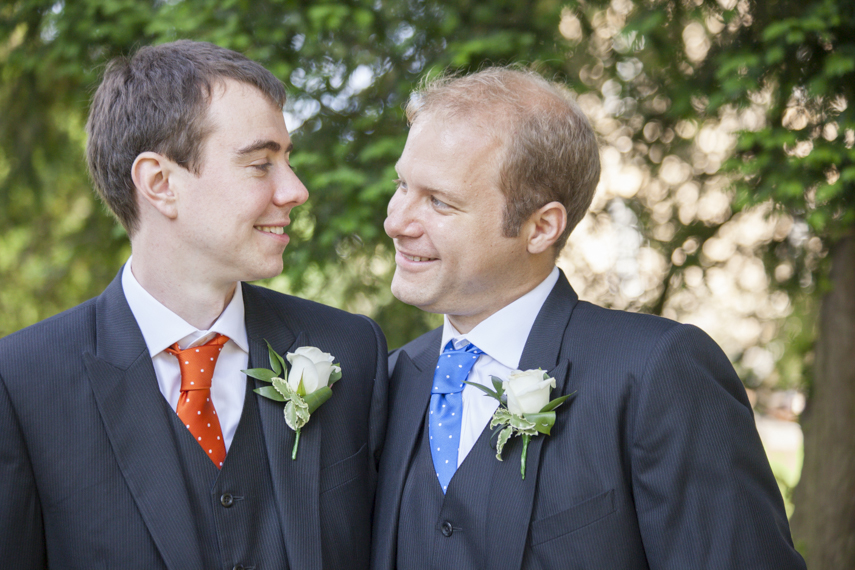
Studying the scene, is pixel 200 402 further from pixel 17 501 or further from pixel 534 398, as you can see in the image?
pixel 534 398

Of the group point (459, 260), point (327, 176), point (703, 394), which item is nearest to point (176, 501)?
point (459, 260)

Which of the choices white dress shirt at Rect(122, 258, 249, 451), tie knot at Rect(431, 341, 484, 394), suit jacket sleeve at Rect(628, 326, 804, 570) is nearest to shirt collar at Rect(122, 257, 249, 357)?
white dress shirt at Rect(122, 258, 249, 451)

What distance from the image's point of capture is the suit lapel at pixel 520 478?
6.32ft

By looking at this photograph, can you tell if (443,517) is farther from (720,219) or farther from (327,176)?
(720,219)

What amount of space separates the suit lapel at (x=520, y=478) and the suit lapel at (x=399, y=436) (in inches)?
13.1

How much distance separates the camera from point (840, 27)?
10.4 feet

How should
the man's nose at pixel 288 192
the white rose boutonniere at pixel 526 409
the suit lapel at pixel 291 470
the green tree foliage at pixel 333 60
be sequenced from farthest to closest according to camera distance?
the green tree foliage at pixel 333 60, the man's nose at pixel 288 192, the suit lapel at pixel 291 470, the white rose boutonniere at pixel 526 409

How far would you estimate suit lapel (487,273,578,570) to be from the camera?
1928mm

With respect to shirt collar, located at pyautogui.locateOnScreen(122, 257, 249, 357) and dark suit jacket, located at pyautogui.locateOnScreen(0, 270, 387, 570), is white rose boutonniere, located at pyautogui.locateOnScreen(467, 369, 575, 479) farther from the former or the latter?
shirt collar, located at pyautogui.locateOnScreen(122, 257, 249, 357)

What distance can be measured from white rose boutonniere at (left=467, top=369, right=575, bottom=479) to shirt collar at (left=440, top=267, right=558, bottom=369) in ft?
0.64

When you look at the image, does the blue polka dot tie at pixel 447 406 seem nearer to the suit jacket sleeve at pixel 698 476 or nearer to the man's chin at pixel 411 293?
→ the man's chin at pixel 411 293

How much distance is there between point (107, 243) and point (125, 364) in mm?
3167

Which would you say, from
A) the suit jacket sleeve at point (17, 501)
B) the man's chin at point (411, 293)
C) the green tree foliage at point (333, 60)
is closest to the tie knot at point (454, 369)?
the man's chin at point (411, 293)

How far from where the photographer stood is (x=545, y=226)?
7.60 ft
